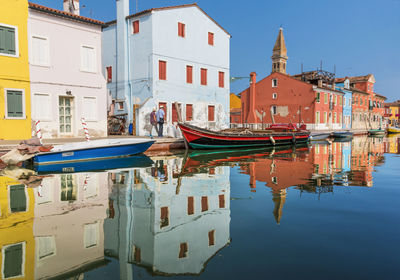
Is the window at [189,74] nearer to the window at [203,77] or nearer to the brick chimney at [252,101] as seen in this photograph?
the window at [203,77]

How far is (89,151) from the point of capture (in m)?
12.6

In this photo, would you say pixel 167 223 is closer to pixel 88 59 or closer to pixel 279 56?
pixel 88 59

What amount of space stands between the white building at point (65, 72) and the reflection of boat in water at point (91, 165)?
19.9 feet

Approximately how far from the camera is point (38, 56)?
17000 millimetres

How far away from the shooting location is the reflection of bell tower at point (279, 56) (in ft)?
217

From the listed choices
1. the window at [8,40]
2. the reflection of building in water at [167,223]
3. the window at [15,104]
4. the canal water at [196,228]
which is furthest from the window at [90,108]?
the reflection of building in water at [167,223]

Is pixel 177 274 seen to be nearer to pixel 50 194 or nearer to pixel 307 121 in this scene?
pixel 50 194

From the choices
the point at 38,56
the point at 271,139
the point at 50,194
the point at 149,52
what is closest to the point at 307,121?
the point at 271,139

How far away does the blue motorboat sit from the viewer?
1184cm

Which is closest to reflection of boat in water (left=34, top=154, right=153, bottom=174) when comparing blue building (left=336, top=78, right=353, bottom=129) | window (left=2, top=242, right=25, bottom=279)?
window (left=2, top=242, right=25, bottom=279)

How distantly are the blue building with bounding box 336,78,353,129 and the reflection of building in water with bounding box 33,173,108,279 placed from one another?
49.6 metres

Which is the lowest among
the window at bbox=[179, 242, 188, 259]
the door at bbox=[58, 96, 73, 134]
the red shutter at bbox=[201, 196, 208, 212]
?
the window at bbox=[179, 242, 188, 259]

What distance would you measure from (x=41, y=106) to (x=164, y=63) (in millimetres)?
9363

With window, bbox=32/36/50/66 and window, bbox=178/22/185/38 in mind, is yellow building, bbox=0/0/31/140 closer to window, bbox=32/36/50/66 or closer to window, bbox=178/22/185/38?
window, bbox=32/36/50/66
